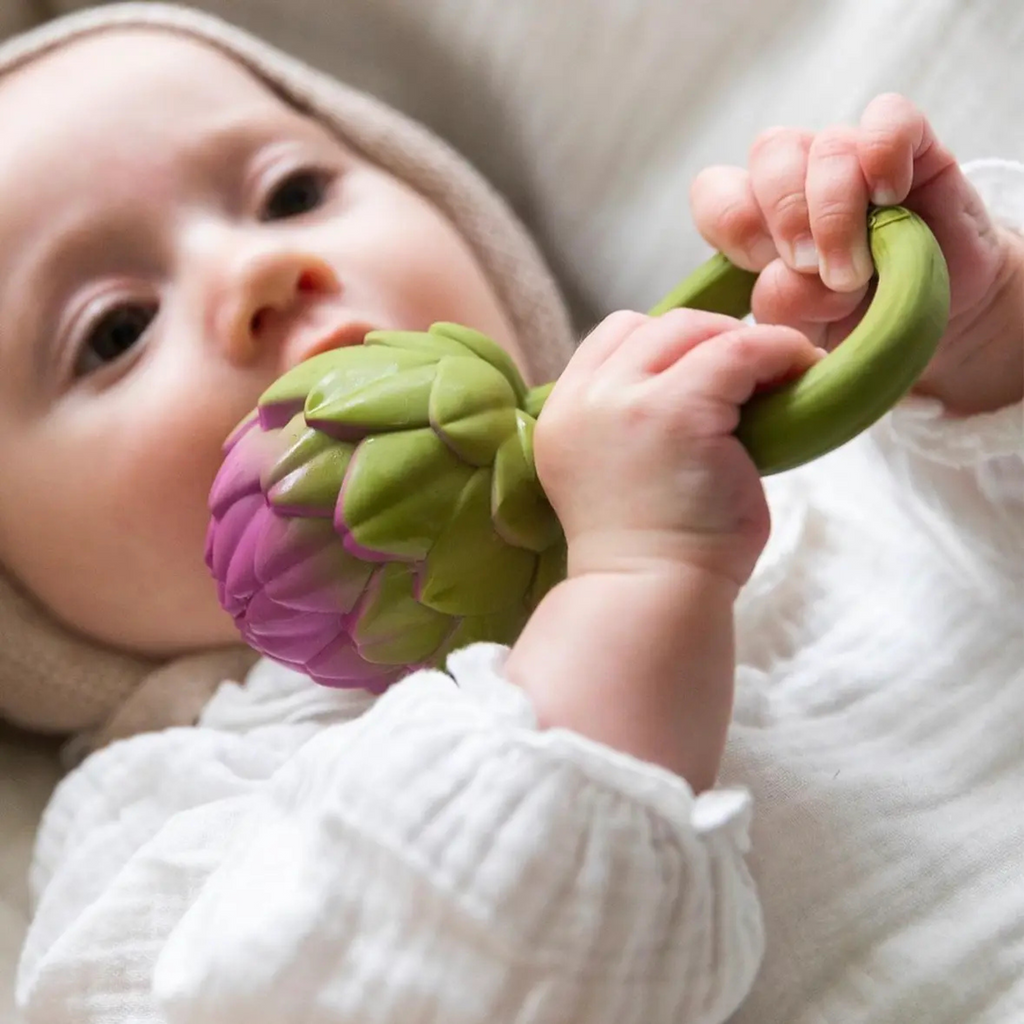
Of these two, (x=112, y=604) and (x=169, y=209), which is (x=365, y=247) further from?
(x=112, y=604)

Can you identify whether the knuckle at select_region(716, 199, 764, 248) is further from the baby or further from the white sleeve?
the white sleeve

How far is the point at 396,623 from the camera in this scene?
0.52 m

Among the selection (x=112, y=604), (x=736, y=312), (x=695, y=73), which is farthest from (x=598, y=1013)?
(x=695, y=73)

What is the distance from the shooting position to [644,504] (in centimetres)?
47

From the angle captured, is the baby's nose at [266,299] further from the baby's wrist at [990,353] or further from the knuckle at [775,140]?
the baby's wrist at [990,353]

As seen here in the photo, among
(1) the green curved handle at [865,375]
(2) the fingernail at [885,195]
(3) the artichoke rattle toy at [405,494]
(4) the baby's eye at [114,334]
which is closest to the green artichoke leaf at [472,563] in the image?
(3) the artichoke rattle toy at [405,494]

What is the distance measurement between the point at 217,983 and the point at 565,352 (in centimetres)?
62

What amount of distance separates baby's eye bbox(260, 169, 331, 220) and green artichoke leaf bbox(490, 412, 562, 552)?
0.36 m

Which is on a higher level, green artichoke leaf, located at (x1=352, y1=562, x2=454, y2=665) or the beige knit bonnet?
green artichoke leaf, located at (x1=352, y1=562, x2=454, y2=665)

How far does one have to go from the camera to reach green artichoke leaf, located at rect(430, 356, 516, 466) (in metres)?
0.50

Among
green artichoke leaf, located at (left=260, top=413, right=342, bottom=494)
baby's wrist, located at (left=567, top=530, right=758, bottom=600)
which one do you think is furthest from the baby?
green artichoke leaf, located at (left=260, top=413, right=342, bottom=494)

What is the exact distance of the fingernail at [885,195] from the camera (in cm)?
52

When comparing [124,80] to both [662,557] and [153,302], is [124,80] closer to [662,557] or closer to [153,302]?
[153,302]

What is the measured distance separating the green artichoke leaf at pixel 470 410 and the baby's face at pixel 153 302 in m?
0.16
